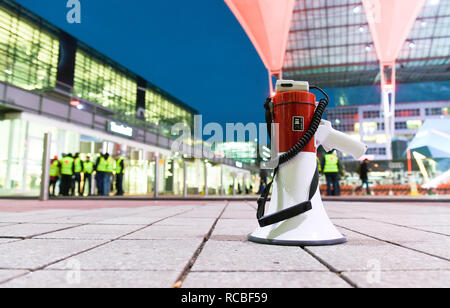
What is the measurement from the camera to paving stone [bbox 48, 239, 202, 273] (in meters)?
1.22

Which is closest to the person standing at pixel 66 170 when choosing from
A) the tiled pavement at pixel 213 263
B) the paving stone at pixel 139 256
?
the tiled pavement at pixel 213 263

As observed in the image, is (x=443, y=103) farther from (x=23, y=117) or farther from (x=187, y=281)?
(x=187, y=281)

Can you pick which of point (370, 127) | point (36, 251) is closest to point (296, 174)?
point (36, 251)

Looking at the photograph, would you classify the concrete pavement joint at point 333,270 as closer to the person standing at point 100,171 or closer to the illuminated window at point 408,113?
the person standing at point 100,171

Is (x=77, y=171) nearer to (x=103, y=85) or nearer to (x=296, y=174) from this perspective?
(x=296, y=174)

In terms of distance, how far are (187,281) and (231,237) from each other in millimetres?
1123

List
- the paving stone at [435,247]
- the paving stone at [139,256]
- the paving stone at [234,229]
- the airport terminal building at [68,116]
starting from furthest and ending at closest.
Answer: the airport terminal building at [68,116], the paving stone at [234,229], the paving stone at [435,247], the paving stone at [139,256]

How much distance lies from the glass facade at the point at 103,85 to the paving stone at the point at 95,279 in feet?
83.4

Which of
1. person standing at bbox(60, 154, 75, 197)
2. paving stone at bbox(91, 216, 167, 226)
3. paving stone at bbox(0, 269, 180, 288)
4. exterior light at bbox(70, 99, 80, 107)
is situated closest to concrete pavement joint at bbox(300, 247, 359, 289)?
paving stone at bbox(0, 269, 180, 288)

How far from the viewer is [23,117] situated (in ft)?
45.8

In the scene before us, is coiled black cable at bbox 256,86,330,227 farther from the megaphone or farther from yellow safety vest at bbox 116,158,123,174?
yellow safety vest at bbox 116,158,123,174

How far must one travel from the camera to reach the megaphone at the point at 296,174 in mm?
1823

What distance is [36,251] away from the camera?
1.54 meters
